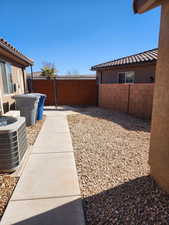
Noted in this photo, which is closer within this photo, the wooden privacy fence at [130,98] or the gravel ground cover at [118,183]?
the gravel ground cover at [118,183]

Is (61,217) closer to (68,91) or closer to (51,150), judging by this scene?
(51,150)

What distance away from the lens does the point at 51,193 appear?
2035 millimetres

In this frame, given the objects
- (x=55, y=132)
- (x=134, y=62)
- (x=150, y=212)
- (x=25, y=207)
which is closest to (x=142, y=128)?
(x=55, y=132)

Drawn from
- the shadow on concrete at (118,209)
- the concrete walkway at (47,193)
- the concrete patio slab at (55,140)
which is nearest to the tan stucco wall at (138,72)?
the concrete patio slab at (55,140)

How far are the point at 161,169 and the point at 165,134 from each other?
1.93 ft

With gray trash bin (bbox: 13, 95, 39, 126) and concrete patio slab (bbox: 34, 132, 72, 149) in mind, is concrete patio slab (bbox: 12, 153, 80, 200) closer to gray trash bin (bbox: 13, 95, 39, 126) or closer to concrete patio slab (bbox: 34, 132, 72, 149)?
concrete patio slab (bbox: 34, 132, 72, 149)

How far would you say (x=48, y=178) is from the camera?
239cm

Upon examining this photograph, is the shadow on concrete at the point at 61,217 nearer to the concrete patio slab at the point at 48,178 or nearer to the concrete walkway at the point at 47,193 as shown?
the concrete walkway at the point at 47,193

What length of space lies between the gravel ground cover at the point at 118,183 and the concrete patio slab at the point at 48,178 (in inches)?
7.2

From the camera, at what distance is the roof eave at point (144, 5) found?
1871mm

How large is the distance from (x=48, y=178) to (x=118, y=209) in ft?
4.21

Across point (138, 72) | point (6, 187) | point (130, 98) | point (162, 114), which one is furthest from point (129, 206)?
point (138, 72)

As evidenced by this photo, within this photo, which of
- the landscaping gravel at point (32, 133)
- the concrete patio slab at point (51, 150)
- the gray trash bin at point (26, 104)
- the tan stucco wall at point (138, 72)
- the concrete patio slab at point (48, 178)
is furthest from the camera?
the tan stucco wall at point (138, 72)

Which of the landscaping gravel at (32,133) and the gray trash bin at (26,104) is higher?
the gray trash bin at (26,104)
